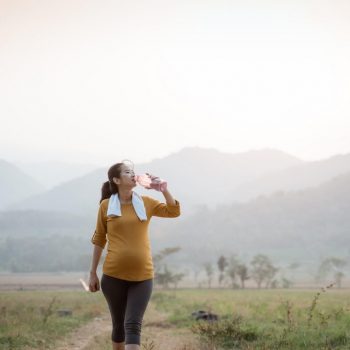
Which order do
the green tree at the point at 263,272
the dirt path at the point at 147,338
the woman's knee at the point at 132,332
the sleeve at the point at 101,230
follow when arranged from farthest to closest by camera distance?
the green tree at the point at 263,272 < the dirt path at the point at 147,338 < the sleeve at the point at 101,230 < the woman's knee at the point at 132,332

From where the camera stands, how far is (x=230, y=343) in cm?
1057

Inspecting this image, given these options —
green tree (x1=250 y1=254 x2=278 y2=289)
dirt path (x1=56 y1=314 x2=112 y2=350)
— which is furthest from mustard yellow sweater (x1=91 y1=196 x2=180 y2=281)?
green tree (x1=250 y1=254 x2=278 y2=289)

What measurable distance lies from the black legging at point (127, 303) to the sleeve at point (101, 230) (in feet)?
1.24

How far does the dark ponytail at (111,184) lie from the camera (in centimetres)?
620

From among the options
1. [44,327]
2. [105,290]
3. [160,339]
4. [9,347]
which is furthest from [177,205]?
[44,327]

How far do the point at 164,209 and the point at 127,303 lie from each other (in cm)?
106

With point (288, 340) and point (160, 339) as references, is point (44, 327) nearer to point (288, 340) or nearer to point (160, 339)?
point (160, 339)

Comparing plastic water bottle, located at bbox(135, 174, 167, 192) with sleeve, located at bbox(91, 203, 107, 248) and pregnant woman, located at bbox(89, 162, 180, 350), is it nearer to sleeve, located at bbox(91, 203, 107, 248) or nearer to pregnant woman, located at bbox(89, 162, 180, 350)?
pregnant woman, located at bbox(89, 162, 180, 350)

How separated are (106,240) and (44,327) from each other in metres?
8.38

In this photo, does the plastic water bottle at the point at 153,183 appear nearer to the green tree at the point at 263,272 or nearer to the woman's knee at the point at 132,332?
the woman's knee at the point at 132,332

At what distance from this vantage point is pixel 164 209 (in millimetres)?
6125

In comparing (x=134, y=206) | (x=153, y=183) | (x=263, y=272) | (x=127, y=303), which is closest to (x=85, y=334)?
(x=127, y=303)

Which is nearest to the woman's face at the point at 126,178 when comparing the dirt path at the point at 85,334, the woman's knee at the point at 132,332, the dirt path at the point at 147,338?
the woman's knee at the point at 132,332

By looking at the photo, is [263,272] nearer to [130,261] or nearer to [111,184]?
[111,184]
